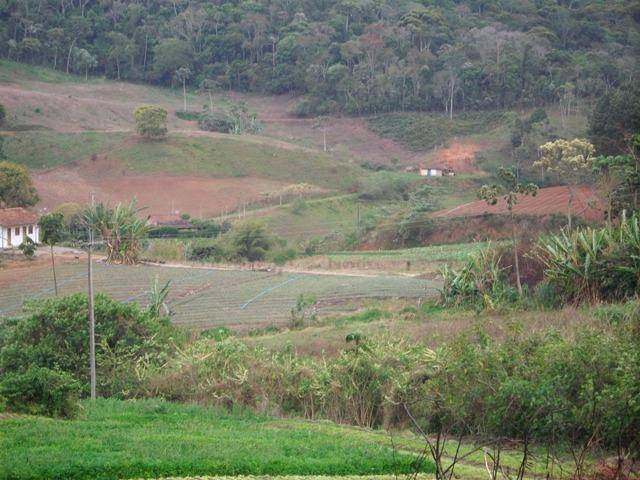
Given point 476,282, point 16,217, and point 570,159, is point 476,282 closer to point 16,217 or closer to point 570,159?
point 570,159

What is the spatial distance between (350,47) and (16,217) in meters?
47.5

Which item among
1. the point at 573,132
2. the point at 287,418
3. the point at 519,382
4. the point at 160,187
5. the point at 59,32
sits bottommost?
the point at 287,418

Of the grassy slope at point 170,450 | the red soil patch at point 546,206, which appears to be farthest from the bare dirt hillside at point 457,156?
the grassy slope at point 170,450

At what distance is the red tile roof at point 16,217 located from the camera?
42406 millimetres

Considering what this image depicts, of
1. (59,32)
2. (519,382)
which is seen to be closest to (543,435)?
(519,382)

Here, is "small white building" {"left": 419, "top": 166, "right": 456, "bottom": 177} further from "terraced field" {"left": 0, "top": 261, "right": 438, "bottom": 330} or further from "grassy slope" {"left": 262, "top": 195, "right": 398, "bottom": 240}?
"terraced field" {"left": 0, "top": 261, "right": 438, "bottom": 330}

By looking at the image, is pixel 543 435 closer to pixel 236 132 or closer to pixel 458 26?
pixel 236 132

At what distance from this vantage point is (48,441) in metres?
11.8

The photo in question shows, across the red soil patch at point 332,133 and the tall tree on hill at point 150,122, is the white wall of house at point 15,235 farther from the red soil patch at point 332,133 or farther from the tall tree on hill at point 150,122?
the red soil patch at point 332,133

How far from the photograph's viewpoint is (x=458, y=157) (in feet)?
219

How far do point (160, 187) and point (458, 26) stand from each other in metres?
44.8

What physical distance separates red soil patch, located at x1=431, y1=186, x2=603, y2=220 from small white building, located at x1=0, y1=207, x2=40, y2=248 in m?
19.4

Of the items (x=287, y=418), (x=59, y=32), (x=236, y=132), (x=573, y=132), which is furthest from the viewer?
(x=59, y=32)

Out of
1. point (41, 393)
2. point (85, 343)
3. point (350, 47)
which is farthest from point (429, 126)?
point (41, 393)
